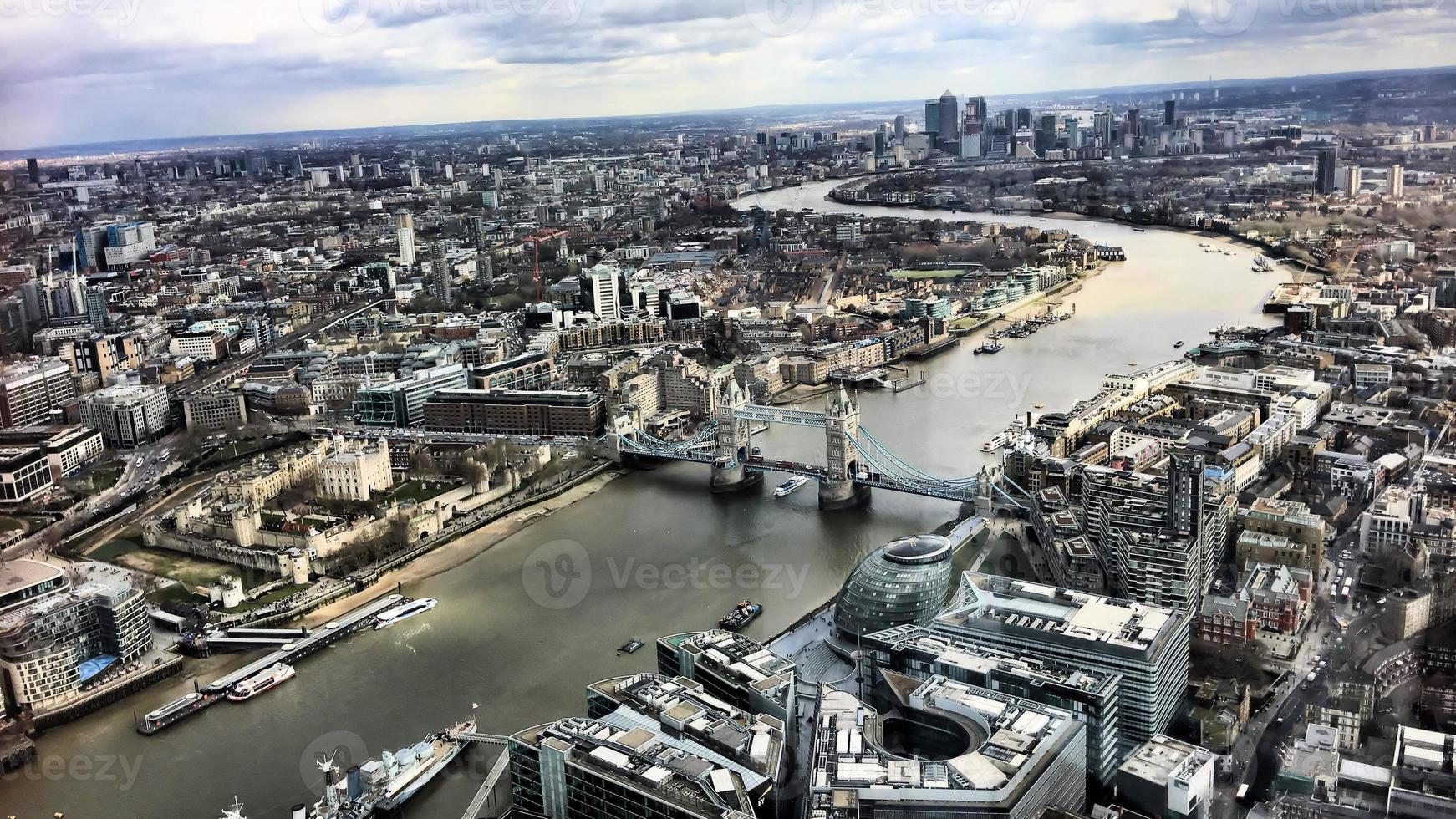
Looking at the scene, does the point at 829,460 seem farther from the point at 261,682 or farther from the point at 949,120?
the point at 949,120

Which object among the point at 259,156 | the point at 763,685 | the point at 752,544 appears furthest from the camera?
the point at 259,156

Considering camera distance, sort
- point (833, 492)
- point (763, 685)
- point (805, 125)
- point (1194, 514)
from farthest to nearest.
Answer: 1. point (805, 125)
2. point (833, 492)
3. point (1194, 514)
4. point (763, 685)

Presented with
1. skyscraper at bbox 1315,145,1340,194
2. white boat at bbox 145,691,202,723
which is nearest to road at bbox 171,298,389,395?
white boat at bbox 145,691,202,723

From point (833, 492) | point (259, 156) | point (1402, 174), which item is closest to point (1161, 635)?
point (833, 492)

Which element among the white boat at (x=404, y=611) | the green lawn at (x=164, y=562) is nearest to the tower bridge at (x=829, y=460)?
the white boat at (x=404, y=611)

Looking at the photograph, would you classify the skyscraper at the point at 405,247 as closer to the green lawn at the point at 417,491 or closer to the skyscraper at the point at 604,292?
the skyscraper at the point at 604,292

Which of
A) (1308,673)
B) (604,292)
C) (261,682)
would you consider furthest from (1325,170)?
(261,682)

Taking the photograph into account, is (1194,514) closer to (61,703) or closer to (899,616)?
(899,616)
